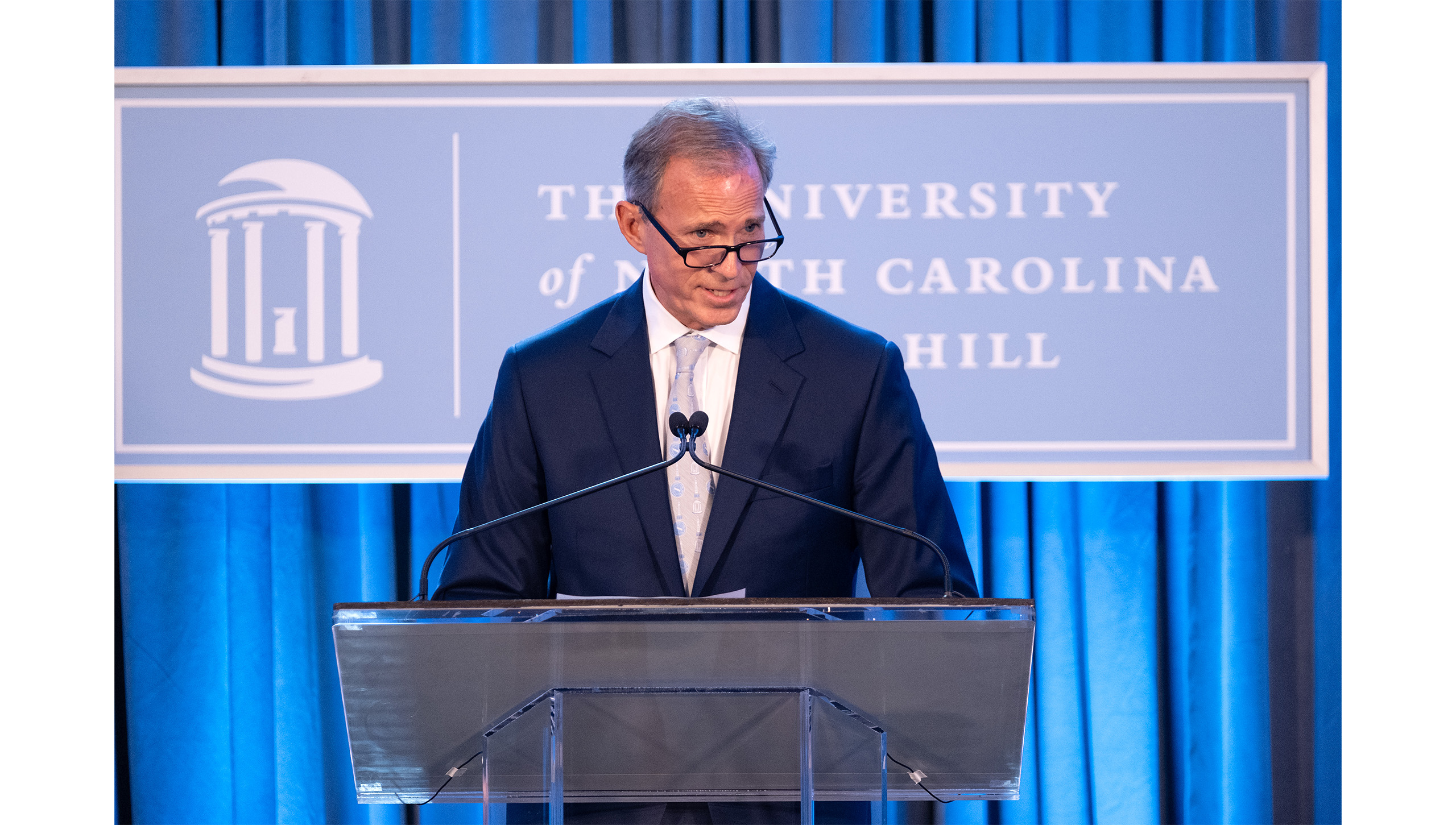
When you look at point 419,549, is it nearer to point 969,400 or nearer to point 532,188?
point 532,188

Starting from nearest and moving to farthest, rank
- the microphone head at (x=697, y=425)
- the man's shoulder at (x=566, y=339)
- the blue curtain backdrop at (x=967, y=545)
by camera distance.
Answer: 1. the microphone head at (x=697, y=425)
2. the man's shoulder at (x=566, y=339)
3. the blue curtain backdrop at (x=967, y=545)

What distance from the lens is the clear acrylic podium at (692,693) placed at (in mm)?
1265

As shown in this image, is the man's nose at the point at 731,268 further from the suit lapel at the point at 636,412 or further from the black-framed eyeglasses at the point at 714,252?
the suit lapel at the point at 636,412

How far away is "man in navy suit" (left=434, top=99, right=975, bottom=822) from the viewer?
1.93 metres

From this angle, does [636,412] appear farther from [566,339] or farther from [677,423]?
[677,423]

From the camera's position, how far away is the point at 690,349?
82.3 inches

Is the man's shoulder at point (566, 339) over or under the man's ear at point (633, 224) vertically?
under

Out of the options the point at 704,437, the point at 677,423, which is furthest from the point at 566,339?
the point at 677,423

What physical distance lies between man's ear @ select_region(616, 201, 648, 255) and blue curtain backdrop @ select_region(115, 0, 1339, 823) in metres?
1.18

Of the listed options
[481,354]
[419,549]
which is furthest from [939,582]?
[419,549]

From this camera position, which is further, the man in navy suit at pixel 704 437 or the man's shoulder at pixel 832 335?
the man's shoulder at pixel 832 335

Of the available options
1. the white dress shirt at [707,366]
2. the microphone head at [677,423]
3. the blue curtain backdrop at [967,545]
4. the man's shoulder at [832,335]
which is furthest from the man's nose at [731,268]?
the blue curtain backdrop at [967,545]

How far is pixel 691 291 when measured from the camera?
2.00m

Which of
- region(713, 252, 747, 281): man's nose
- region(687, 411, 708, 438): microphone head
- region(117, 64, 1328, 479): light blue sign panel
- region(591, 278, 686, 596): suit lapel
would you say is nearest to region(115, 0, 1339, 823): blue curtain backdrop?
region(117, 64, 1328, 479): light blue sign panel
